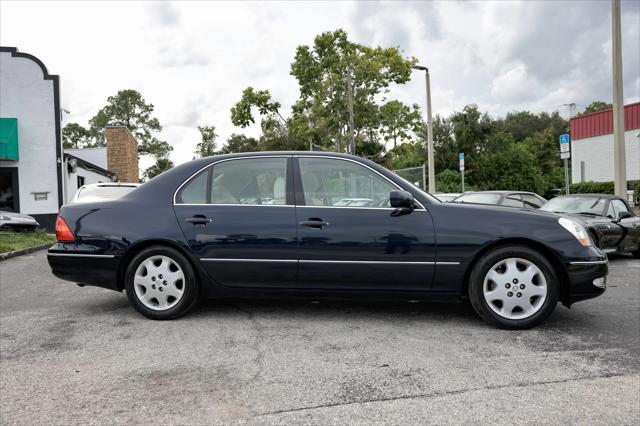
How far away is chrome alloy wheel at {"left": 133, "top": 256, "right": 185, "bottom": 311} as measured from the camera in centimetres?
475

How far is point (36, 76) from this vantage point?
76.9 ft

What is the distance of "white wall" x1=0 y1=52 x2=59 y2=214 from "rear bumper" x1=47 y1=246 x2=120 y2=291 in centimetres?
2067

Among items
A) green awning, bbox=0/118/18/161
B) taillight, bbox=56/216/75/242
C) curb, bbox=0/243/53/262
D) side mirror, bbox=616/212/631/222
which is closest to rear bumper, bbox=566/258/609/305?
taillight, bbox=56/216/75/242

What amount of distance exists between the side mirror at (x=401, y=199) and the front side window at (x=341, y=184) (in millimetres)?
137

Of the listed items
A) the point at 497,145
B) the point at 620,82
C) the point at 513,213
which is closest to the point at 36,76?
the point at 620,82

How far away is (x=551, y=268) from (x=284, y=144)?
4475 cm

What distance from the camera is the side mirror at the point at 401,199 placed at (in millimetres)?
4456

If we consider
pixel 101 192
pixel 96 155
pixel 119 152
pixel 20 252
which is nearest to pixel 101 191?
pixel 101 192

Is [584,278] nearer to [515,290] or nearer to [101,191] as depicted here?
[515,290]

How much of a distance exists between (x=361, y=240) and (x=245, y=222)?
1032 millimetres

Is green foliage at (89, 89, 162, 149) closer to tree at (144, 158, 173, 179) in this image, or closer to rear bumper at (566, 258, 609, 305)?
tree at (144, 158, 173, 179)

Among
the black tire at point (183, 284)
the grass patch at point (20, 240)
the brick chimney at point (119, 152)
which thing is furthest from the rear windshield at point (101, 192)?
the brick chimney at point (119, 152)

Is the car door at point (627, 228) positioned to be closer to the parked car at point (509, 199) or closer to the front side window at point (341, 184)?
the parked car at point (509, 199)

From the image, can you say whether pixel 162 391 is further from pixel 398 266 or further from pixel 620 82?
pixel 620 82
